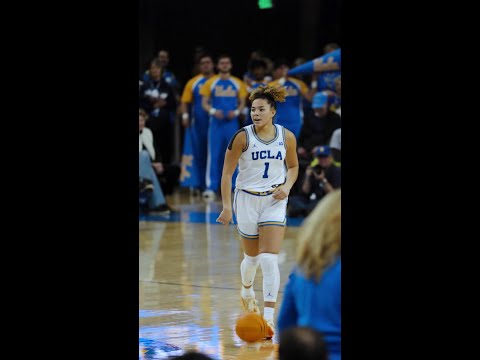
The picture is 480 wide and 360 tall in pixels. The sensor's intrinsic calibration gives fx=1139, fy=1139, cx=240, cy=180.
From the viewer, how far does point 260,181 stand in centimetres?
768

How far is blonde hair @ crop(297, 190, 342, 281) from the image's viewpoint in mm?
4688

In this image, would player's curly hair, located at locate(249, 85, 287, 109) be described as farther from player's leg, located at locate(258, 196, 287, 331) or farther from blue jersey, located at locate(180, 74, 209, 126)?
blue jersey, located at locate(180, 74, 209, 126)

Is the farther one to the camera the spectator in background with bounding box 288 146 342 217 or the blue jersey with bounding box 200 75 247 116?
the blue jersey with bounding box 200 75 247 116

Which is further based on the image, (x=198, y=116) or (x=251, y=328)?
(x=198, y=116)

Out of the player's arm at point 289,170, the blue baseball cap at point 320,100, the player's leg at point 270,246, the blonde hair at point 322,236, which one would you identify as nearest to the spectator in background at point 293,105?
the blue baseball cap at point 320,100

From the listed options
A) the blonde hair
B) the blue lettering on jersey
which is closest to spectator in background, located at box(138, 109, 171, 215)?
the blue lettering on jersey

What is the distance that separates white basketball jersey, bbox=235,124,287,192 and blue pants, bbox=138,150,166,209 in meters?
8.54

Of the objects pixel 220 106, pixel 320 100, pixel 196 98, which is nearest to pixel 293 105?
pixel 320 100

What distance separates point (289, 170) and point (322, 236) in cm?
302

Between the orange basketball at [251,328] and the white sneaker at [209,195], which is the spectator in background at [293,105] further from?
the orange basketball at [251,328]

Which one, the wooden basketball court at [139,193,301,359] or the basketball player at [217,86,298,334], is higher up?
the basketball player at [217,86,298,334]

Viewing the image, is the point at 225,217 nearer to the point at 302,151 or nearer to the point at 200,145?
the point at 302,151

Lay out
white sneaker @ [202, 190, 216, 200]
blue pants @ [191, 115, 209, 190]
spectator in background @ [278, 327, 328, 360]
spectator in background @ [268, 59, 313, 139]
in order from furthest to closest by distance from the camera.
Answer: white sneaker @ [202, 190, 216, 200] → blue pants @ [191, 115, 209, 190] → spectator in background @ [268, 59, 313, 139] → spectator in background @ [278, 327, 328, 360]
